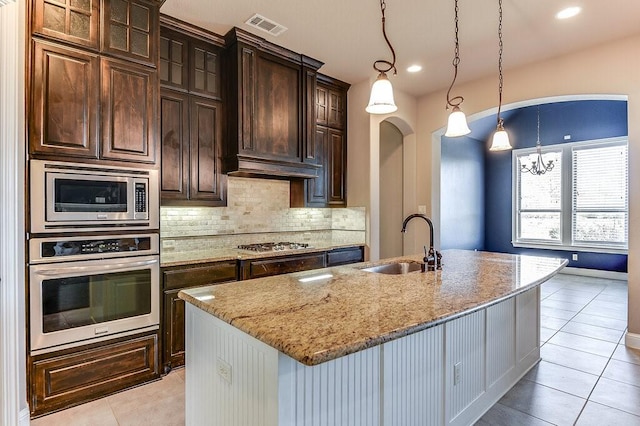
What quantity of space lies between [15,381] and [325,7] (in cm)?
331

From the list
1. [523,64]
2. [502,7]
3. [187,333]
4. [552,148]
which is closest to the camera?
[187,333]

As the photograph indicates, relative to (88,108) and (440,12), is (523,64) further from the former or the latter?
(88,108)

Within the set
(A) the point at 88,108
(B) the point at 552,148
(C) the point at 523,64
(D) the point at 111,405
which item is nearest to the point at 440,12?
(C) the point at 523,64

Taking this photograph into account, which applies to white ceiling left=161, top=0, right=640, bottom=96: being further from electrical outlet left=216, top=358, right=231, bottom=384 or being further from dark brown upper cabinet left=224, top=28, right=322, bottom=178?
electrical outlet left=216, top=358, right=231, bottom=384

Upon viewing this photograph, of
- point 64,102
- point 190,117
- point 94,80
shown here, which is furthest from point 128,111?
point 190,117

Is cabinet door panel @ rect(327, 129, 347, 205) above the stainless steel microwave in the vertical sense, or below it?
above

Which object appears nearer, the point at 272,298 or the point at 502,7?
the point at 272,298

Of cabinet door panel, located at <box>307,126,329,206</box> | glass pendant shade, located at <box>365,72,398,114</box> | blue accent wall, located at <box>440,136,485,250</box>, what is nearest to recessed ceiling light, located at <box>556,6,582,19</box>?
glass pendant shade, located at <box>365,72,398,114</box>

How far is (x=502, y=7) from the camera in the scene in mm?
2721

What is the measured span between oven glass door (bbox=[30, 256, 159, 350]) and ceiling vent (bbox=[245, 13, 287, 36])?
7.17 ft

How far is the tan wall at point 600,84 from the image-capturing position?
126 inches

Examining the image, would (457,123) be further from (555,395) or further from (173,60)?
(173,60)

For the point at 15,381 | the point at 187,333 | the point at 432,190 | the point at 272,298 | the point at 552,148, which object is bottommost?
the point at 15,381

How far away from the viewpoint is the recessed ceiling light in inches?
107
